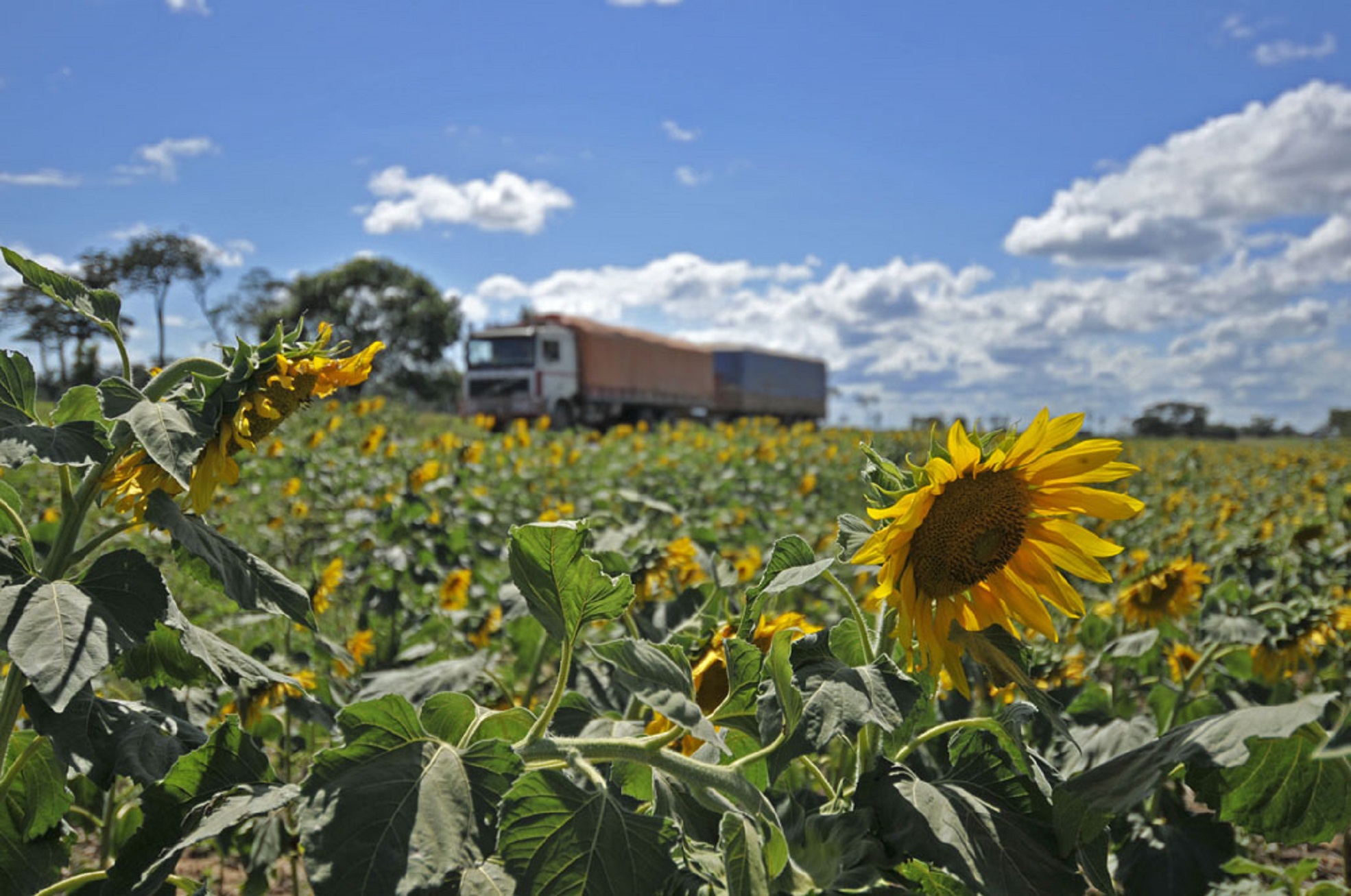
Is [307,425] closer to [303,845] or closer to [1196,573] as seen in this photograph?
[1196,573]

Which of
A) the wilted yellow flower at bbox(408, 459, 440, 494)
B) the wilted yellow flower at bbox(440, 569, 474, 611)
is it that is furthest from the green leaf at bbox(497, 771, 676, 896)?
Answer: the wilted yellow flower at bbox(408, 459, 440, 494)

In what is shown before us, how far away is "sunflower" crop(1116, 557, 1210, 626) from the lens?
3074 mm

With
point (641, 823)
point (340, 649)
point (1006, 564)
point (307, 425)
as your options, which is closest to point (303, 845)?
point (641, 823)

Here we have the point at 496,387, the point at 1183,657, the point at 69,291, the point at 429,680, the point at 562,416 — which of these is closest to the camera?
the point at 69,291

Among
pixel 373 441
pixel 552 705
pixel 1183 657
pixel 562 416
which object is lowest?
pixel 1183 657

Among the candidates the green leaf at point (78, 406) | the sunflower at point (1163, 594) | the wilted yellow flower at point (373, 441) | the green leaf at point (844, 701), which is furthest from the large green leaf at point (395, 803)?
the wilted yellow flower at point (373, 441)

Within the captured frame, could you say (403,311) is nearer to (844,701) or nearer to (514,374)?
(514,374)

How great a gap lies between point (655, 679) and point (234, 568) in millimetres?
541

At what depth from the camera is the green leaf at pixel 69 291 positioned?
4.13ft

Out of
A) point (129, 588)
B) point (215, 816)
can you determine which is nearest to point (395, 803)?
point (215, 816)

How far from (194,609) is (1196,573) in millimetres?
4459

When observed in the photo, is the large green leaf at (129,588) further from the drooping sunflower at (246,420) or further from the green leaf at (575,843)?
the green leaf at (575,843)

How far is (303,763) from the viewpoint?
3.61 meters

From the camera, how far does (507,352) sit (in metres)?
26.1
